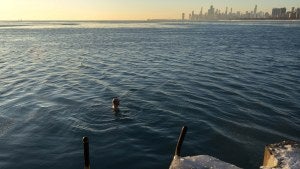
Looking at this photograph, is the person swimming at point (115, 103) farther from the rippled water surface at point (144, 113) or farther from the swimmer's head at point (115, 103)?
the rippled water surface at point (144, 113)

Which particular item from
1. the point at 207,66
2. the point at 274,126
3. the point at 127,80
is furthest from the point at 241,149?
the point at 207,66

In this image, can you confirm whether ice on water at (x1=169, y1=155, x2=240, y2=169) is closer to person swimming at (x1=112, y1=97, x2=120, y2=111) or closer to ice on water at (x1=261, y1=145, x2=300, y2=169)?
ice on water at (x1=261, y1=145, x2=300, y2=169)

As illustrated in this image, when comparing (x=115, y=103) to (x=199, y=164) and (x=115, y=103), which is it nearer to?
(x=115, y=103)

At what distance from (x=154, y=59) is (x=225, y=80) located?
17044 mm

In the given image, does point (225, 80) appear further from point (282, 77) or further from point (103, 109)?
point (103, 109)

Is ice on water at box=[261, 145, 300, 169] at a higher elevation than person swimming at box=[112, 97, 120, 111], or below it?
higher

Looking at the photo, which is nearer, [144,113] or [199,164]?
[199,164]

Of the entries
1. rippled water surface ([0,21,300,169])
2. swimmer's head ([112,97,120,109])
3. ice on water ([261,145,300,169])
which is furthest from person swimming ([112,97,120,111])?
ice on water ([261,145,300,169])

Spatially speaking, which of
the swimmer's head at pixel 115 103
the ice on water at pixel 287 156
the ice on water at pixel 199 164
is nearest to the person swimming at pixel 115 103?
the swimmer's head at pixel 115 103

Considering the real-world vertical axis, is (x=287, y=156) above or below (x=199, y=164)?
above

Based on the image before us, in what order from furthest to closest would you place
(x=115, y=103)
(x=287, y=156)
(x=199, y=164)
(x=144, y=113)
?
(x=144, y=113) < (x=115, y=103) < (x=199, y=164) < (x=287, y=156)

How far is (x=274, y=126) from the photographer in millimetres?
18422

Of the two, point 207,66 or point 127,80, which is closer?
point 127,80

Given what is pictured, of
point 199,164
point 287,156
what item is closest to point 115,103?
point 199,164
